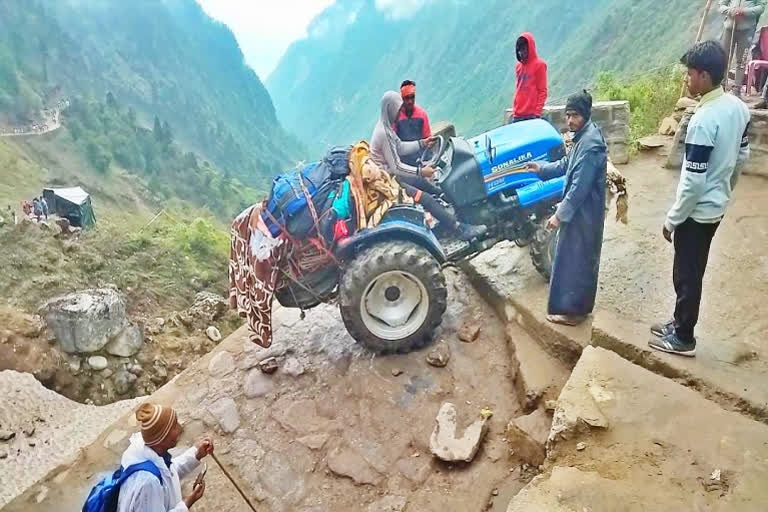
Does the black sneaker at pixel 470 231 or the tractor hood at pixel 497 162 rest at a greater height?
the tractor hood at pixel 497 162

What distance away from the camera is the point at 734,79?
8102 millimetres

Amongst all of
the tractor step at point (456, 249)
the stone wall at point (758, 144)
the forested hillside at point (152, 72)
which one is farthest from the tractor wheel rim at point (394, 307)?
the forested hillside at point (152, 72)

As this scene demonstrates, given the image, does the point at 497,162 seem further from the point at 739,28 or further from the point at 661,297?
the point at 739,28

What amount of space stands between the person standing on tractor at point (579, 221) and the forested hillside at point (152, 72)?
2371 inches

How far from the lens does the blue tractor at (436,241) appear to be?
14.5ft

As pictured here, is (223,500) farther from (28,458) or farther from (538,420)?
→ (28,458)

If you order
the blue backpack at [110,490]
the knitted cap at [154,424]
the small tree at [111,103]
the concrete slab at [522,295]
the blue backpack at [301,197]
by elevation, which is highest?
the blue backpack at [301,197]

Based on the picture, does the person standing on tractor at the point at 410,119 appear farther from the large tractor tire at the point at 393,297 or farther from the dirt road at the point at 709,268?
the dirt road at the point at 709,268

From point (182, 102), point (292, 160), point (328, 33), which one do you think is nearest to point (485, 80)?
point (292, 160)

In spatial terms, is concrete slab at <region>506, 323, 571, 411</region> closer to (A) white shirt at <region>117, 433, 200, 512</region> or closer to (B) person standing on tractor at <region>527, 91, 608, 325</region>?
(B) person standing on tractor at <region>527, 91, 608, 325</region>

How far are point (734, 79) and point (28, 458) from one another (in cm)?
950

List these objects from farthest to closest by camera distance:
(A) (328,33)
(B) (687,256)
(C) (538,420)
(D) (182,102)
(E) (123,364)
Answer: (A) (328,33) < (D) (182,102) < (E) (123,364) < (C) (538,420) < (B) (687,256)

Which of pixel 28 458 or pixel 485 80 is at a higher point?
pixel 28 458

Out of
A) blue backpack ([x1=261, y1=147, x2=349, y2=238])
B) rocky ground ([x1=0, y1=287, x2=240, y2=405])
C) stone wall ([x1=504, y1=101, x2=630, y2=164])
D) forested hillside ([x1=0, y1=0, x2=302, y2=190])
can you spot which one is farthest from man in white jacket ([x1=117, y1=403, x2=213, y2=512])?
forested hillside ([x1=0, y1=0, x2=302, y2=190])
